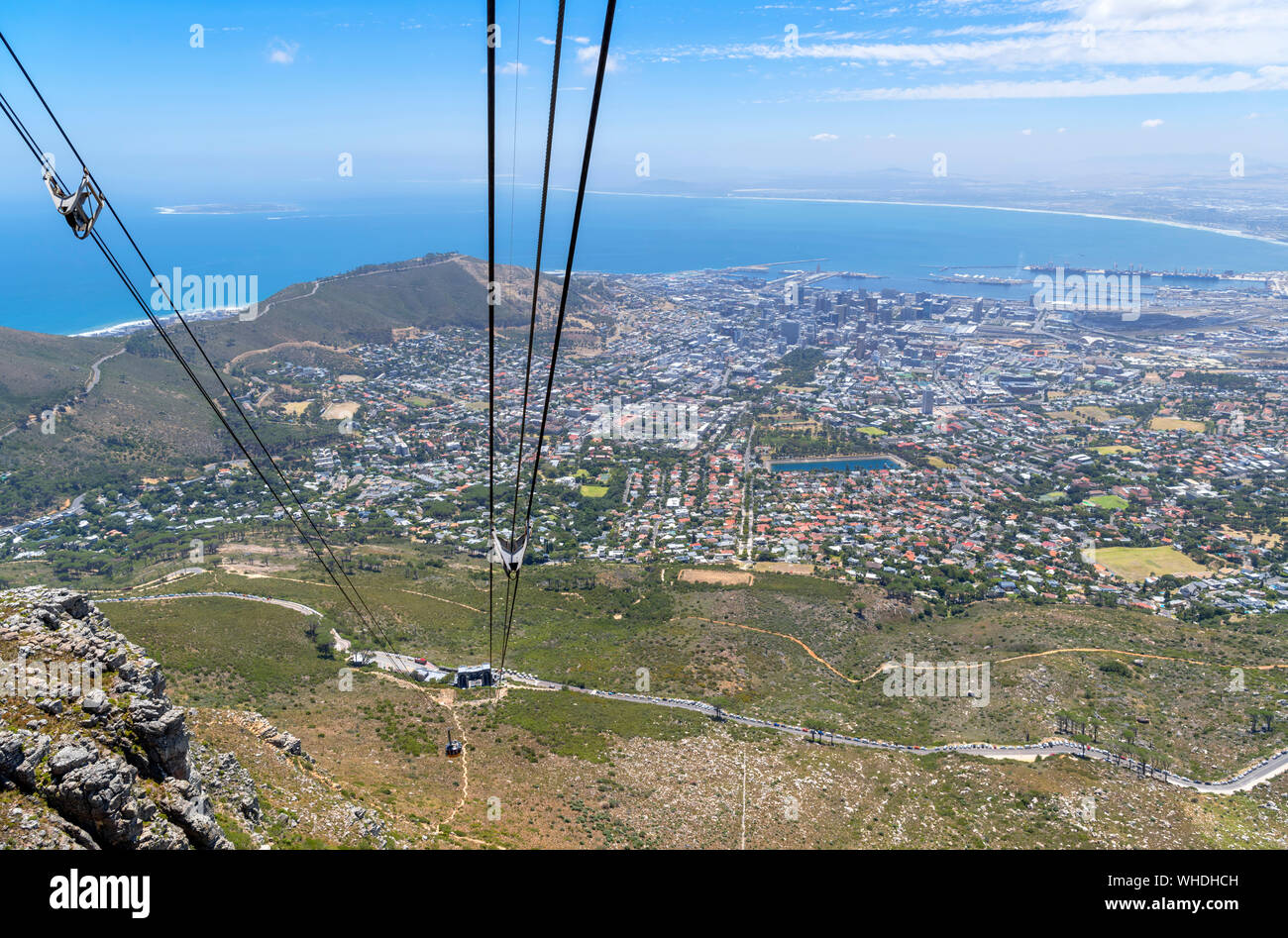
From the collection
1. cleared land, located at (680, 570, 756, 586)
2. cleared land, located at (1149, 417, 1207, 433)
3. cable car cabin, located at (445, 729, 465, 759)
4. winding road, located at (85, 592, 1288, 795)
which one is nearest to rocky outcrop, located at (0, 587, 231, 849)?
cable car cabin, located at (445, 729, 465, 759)

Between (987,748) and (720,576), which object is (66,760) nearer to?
(987,748)

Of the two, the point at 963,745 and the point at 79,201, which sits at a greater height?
the point at 79,201

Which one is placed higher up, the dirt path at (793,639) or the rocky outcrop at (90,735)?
the rocky outcrop at (90,735)

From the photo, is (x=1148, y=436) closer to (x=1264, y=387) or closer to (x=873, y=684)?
(x=1264, y=387)

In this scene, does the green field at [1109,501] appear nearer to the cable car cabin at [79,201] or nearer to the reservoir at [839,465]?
the reservoir at [839,465]

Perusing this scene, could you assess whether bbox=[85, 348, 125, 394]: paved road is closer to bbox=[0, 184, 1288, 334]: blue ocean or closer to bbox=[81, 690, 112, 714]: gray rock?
bbox=[0, 184, 1288, 334]: blue ocean

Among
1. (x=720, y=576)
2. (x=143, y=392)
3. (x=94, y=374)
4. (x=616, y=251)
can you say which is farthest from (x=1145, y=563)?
(x=616, y=251)

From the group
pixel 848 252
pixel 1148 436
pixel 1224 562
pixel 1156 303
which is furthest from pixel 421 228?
pixel 1224 562

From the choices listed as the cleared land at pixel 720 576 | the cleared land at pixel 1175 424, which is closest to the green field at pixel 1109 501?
the cleared land at pixel 1175 424
